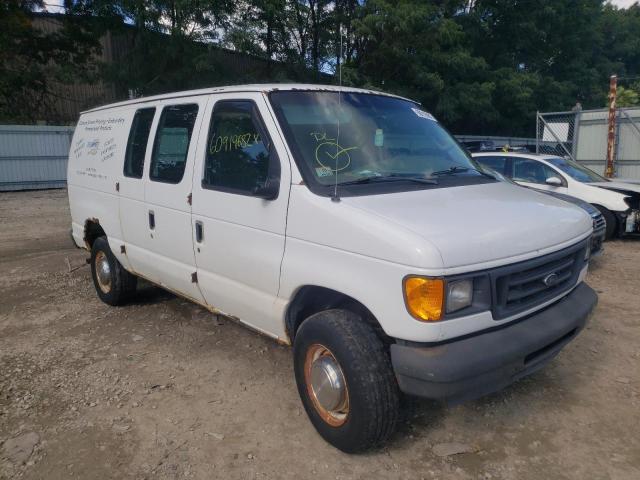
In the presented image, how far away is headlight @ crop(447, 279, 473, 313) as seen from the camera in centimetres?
238

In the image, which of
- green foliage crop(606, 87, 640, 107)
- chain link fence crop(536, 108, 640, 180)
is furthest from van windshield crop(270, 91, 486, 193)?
green foliage crop(606, 87, 640, 107)

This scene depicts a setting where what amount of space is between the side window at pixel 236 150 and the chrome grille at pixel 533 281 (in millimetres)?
1550

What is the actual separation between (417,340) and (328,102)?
5.86 feet

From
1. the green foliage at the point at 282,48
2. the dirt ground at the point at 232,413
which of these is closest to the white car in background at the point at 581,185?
the dirt ground at the point at 232,413

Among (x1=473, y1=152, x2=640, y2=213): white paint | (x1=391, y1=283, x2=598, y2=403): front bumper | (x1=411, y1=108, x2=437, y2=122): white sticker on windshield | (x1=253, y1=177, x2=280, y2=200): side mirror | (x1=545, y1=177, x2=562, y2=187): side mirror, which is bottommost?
(x1=391, y1=283, x2=598, y2=403): front bumper

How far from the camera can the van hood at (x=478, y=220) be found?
241cm

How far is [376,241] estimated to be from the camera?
246 cm

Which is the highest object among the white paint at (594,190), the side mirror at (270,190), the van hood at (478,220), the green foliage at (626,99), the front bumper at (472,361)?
the green foliage at (626,99)

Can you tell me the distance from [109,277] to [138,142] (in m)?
1.59

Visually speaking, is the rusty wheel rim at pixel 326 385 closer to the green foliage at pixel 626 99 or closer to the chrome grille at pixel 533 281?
the chrome grille at pixel 533 281

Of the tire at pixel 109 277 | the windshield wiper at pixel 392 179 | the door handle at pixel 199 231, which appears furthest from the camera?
the tire at pixel 109 277

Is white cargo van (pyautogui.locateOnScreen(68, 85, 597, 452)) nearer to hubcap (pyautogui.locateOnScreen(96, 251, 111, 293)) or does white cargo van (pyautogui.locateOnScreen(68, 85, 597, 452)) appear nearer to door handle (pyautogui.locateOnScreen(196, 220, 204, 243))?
door handle (pyautogui.locateOnScreen(196, 220, 204, 243))

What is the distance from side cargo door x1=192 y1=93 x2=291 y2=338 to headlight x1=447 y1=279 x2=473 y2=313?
107 cm

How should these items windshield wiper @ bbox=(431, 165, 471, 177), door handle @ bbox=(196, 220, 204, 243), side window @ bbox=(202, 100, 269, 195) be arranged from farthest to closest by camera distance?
door handle @ bbox=(196, 220, 204, 243) < windshield wiper @ bbox=(431, 165, 471, 177) < side window @ bbox=(202, 100, 269, 195)
